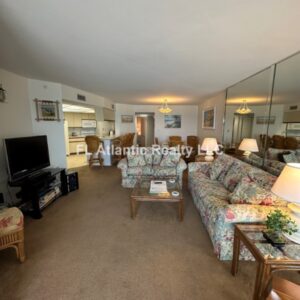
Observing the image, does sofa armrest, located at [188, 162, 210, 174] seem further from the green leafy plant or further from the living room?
the green leafy plant

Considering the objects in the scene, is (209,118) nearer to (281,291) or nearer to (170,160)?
(170,160)

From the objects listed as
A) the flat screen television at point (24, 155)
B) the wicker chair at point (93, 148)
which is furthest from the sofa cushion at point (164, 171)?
the wicker chair at point (93, 148)

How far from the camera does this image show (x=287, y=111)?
7.58 feet

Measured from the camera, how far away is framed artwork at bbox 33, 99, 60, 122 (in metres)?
3.71

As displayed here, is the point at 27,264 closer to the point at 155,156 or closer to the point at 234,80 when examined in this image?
the point at 155,156

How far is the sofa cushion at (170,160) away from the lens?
398 centimetres

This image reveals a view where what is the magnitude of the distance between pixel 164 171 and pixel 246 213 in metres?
2.24

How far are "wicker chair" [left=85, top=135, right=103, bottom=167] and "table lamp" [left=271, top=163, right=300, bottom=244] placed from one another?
4913 mm

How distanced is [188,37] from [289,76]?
1.57 meters

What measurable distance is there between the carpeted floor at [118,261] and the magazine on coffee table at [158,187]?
0.39 meters

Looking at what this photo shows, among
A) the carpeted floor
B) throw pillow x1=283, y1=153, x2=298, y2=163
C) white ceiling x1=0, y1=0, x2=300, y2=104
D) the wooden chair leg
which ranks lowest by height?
the carpeted floor

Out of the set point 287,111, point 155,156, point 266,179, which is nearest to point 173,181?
point 155,156

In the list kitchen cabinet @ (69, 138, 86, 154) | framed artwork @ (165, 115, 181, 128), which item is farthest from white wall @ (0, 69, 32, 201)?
framed artwork @ (165, 115, 181, 128)

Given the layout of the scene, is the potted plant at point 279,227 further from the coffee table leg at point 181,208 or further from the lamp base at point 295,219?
the coffee table leg at point 181,208
